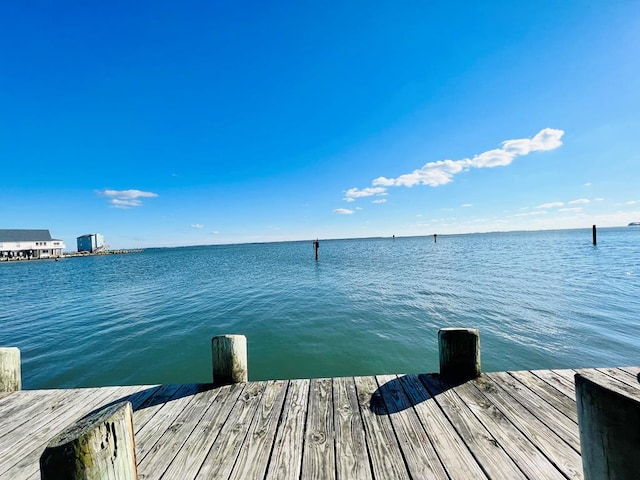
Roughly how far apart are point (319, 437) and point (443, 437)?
1296 mm

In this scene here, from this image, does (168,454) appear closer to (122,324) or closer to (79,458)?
(79,458)

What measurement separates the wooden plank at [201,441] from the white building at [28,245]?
98152 mm

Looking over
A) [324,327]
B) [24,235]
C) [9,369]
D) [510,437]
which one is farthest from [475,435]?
[24,235]

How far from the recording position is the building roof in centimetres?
6726

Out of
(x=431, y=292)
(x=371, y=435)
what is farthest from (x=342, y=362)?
(x=431, y=292)

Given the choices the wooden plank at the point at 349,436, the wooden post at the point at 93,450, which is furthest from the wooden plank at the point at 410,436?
the wooden post at the point at 93,450

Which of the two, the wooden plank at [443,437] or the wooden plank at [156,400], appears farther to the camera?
the wooden plank at [156,400]

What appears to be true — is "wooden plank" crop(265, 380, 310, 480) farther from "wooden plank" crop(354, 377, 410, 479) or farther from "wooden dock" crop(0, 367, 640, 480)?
"wooden plank" crop(354, 377, 410, 479)

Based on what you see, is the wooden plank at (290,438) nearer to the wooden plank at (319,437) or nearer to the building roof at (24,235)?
the wooden plank at (319,437)

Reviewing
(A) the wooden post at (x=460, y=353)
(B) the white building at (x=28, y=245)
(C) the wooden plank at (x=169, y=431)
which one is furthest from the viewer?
(B) the white building at (x=28, y=245)

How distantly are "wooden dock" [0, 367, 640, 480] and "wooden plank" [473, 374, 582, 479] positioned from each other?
1 centimetres

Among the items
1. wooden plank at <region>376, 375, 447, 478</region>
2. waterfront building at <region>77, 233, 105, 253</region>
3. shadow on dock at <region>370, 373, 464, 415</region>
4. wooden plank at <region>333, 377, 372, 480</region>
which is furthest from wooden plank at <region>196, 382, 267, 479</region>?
waterfront building at <region>77, 233, 105, 253</region>

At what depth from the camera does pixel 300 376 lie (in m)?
7.25

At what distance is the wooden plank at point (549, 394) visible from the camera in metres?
3.04
